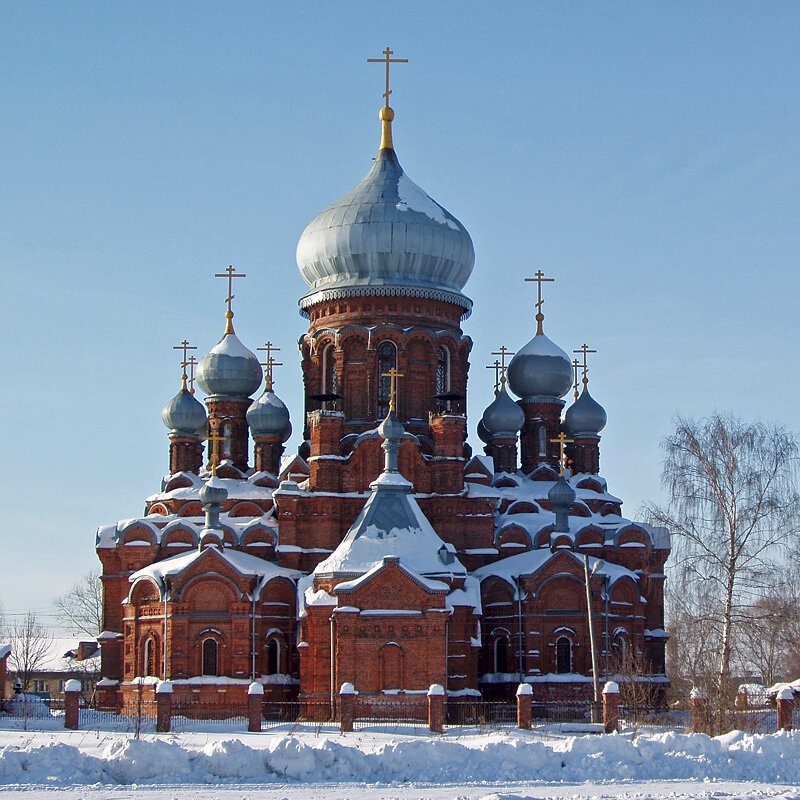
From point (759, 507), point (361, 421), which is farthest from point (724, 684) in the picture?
point (361, 421)

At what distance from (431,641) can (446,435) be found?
17.7 ft

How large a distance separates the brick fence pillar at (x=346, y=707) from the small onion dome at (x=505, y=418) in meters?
12.1

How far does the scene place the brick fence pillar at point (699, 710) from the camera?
Result: 20.8m

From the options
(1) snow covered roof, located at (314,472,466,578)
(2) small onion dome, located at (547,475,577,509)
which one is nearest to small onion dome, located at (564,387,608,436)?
(2) small onion dome, located at (547,475,577,509)

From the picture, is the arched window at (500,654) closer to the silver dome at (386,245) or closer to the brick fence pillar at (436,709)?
the brick fence pillar at (436,709)

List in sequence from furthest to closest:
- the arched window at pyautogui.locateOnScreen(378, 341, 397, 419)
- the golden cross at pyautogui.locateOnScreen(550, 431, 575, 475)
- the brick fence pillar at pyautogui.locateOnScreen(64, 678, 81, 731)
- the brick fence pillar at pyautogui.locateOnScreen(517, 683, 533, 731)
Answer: the golden cross at pyautogui.locateOnScreen(550, 431, 575, 475) → the arched window at pyautogui.locateOnScreen(378, 341, 397, 419) → the brick fence pillar at pyautogui.locateOnScreen(64, 678, 81, 731) → the brick fence pillar at pyautogui.locateOnScreen(517, 683, 533, 731)

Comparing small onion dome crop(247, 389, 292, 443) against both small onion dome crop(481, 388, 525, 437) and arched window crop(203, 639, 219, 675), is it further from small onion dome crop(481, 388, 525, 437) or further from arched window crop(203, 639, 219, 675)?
arched window crop(203, 639, 219, 675)

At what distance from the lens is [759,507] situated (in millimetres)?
25234

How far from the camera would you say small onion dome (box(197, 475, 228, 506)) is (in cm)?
3003

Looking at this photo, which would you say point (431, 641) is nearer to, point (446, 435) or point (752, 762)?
point (446, 435)

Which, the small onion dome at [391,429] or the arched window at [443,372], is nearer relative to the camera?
the small onion dome at [391,429]

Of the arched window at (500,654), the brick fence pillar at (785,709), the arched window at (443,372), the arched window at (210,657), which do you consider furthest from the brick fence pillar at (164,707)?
the arched window at (443,372)

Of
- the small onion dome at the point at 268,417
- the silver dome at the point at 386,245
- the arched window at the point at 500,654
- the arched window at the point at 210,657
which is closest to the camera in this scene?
A: the arched window at the point at 210,657

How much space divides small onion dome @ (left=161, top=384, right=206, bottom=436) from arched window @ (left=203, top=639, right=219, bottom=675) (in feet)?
26.6
